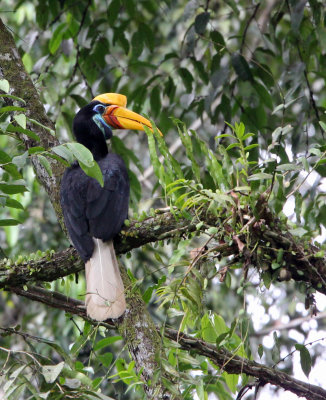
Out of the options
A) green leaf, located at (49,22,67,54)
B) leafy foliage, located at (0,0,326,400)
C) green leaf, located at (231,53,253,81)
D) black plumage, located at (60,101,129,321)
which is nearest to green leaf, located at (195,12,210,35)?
leafy foliage, located at (0,0,326,400)

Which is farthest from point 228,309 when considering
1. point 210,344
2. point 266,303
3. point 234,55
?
point 210,344

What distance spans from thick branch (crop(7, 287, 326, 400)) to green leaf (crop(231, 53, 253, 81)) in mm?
1619

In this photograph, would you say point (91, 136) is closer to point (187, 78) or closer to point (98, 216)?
point (187, 78)

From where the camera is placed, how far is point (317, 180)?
3373mm

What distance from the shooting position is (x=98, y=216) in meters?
3.21

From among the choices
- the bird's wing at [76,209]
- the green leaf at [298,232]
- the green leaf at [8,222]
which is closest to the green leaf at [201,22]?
the bird's wing at [76,209]

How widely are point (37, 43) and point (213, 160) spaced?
102 inches

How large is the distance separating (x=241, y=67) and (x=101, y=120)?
89 centimetres

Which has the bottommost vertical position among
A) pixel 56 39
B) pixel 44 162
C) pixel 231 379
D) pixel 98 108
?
pixel 231 379

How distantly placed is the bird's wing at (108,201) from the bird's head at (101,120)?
0.32 metres

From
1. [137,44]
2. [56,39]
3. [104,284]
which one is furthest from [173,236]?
[56,39]

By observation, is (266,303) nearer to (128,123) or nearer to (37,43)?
(128,123)

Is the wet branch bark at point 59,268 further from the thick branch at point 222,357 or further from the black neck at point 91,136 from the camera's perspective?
the black neck at point 91,136

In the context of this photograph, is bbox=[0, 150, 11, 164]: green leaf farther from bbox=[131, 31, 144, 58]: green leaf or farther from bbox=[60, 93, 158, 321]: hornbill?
bbox=[131, 31, 144, 58]: green leaf
